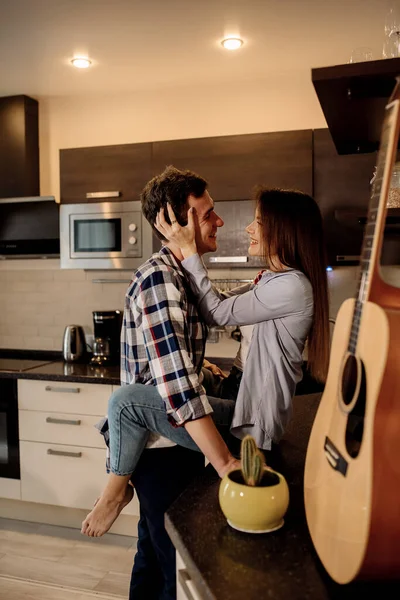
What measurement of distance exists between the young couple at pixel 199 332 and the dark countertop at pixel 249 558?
0.20 metres

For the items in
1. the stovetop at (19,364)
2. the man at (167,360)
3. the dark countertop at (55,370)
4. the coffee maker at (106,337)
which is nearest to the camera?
the man at (167,360)

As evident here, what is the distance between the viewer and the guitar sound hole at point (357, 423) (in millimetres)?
757

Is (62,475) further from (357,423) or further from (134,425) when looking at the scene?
(357,423)

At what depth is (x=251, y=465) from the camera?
94 centimetres

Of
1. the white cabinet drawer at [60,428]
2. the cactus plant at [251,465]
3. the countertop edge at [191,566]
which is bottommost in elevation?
the white cabinet drawer at [60,428]

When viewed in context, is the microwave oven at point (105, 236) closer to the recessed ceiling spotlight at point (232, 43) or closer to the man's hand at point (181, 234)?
the recessed ceiling spotlight at point (232, 43)

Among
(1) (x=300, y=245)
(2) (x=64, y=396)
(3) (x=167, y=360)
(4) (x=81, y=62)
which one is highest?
(4) (x=81, y=62)

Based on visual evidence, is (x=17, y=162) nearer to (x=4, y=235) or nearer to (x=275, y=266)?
(x=4, y=235)

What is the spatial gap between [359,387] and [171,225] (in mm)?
894

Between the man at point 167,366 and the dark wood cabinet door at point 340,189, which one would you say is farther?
the dark wood cabinet door at point 340,189

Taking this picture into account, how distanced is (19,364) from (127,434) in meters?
2.27

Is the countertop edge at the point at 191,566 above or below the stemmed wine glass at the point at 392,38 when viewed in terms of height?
below

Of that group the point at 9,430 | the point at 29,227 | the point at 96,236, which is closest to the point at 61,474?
the point at 9,430

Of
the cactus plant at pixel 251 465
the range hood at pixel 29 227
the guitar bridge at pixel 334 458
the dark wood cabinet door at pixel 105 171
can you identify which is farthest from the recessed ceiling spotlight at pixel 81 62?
the guitar bridge at pixel 334 458
